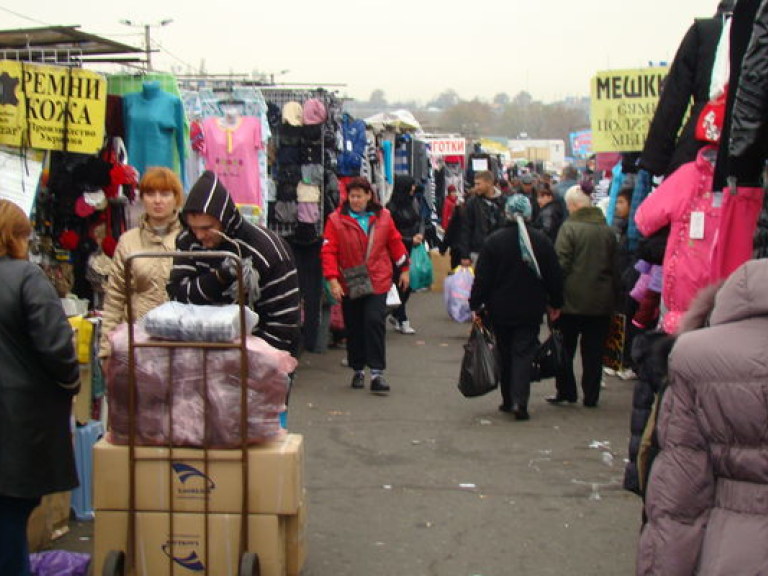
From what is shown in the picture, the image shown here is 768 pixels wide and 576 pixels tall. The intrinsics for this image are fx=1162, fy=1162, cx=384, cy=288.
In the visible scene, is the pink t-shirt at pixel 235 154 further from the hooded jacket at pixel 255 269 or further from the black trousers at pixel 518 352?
the hooded jacket at pixel 255 269

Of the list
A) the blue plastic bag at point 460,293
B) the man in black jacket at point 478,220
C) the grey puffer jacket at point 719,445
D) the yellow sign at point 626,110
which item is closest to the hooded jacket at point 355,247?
the yellow sign at point 626,110

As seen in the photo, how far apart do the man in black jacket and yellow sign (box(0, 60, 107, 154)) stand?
7.62m

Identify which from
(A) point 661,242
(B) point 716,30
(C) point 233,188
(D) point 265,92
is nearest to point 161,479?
(A) point 661,242

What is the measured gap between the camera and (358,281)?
10258 mm

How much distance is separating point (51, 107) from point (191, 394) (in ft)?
11.4

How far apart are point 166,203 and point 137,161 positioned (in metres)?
2.39

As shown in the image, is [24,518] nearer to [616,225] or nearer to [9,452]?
[9,452]

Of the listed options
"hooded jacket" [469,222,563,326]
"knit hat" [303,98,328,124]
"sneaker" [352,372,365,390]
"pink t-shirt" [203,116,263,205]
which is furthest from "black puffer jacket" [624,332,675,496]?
"knit hat" [303,98,328,124]

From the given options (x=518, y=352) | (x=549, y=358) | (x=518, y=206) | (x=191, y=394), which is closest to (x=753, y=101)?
(x=191, y=394)

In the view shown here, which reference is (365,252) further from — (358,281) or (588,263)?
(588,263)

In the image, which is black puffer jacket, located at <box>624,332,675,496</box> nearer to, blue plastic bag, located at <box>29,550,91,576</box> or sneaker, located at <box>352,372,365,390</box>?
blue plastic bag, located at <box>29,550,91,576</box>

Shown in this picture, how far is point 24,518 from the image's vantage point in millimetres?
4770

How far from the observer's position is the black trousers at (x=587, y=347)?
992cm

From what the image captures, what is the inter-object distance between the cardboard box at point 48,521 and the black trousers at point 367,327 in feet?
14.2
